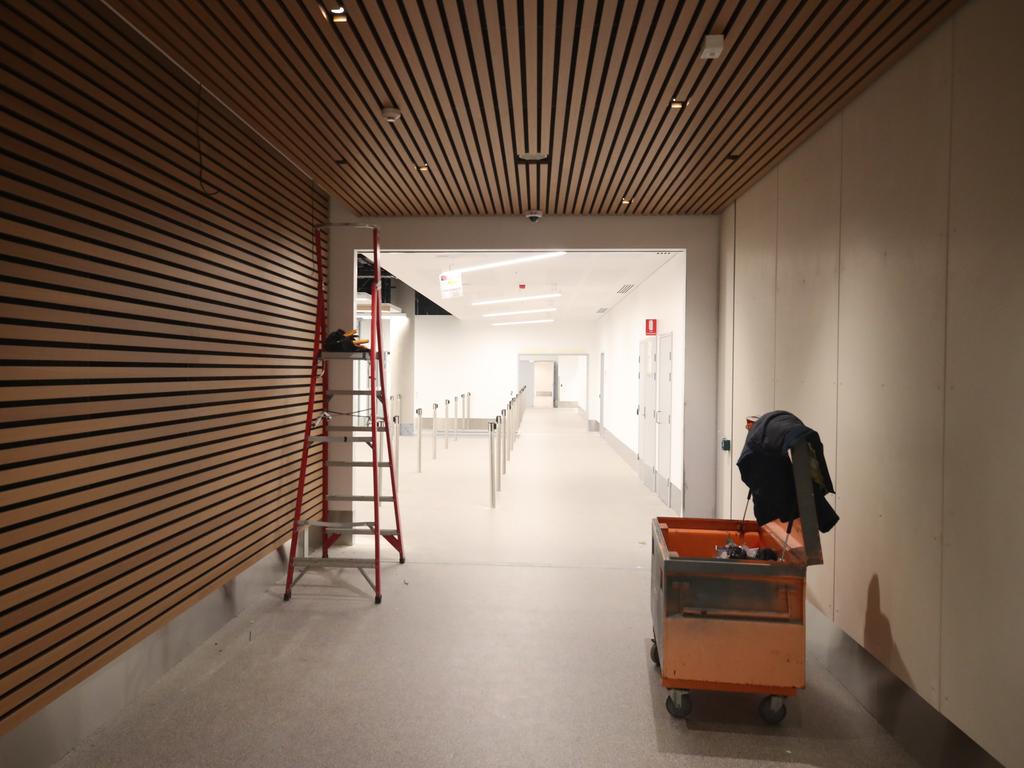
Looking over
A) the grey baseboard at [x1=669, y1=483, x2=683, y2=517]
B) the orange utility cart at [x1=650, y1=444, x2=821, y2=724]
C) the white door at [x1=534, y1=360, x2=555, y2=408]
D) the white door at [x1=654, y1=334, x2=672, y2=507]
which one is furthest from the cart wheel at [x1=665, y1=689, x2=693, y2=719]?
the white door at [x1=534, y1=360, x2=555, y2=408]

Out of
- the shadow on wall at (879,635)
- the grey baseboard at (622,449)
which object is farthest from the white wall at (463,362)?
the shadow on wall at (879,635)

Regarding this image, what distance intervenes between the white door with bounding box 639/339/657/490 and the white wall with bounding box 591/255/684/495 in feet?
1.35

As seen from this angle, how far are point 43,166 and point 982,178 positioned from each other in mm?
3672

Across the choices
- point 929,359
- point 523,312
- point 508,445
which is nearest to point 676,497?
point 929,359

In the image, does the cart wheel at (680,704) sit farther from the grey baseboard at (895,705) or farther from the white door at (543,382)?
the white door at (543,382)

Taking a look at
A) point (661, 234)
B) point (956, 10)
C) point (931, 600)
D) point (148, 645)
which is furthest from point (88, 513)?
point (661, 234)

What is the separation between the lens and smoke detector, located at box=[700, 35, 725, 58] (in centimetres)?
278

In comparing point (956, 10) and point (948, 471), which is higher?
point (956, 10)

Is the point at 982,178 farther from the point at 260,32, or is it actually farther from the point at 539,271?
the point at 539,271

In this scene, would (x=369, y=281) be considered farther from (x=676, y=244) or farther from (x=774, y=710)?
(x=774, y=710)

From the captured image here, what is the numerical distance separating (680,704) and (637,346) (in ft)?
27.0

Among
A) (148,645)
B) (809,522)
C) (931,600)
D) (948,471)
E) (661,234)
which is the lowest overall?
(148,645)

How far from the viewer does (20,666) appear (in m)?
2.37

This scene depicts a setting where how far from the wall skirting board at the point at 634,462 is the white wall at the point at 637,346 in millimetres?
109
